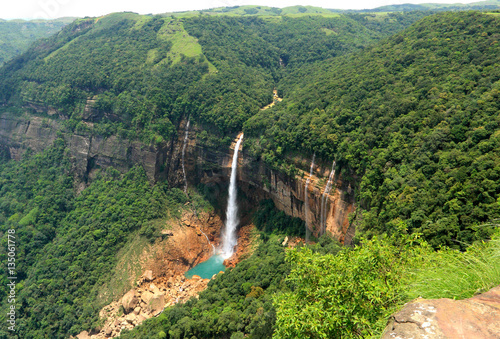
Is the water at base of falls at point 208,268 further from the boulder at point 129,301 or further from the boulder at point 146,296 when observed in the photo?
the boulder at point 129,301

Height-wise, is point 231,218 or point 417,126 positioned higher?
point 417,126

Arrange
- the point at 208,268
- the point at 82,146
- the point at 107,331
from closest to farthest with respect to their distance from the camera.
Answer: the point at 107,331 → the point at 208,268 → the point at 82,146

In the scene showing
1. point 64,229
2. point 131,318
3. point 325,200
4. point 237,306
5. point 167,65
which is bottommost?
point 131,318

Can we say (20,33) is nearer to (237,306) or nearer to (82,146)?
(82,146)

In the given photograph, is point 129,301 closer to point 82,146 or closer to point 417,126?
point 82,146

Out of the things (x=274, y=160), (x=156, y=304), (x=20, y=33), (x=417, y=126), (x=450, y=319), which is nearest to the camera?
(x=450, y=319)

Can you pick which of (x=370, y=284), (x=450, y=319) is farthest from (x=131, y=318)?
(x=450, y=319)

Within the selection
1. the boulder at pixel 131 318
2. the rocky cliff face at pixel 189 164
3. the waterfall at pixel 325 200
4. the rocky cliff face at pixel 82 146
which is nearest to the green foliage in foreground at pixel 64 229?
the rocky cliff face at pixel 82 146

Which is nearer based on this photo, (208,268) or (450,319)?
(450,319)
